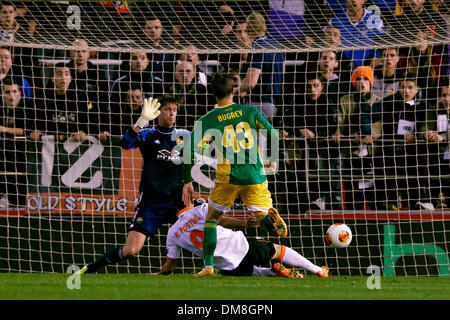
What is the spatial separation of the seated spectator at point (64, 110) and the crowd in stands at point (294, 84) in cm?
1

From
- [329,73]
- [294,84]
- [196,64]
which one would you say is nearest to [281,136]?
[294,84]

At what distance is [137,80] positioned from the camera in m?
10.3

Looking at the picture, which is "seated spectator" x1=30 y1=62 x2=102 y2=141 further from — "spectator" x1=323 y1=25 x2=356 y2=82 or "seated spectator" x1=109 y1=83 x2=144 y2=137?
"spectator" x1=323 y1=25 x2=356 y2=82

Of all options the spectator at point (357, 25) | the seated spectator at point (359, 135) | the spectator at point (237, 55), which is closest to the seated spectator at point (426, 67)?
the seated spectator at point (359, 135)

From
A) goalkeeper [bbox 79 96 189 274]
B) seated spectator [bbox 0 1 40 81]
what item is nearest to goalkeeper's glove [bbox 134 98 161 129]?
goalkeeper [bbox 79 96 189 274]

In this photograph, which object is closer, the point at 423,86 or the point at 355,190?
the point at 355,190

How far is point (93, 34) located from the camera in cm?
942

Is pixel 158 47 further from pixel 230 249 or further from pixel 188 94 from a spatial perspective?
pixel 230 249

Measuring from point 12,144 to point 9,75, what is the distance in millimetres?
1049

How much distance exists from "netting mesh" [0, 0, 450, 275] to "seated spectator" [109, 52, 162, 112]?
0.45 feet

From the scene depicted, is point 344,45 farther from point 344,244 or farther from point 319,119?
point 344,244

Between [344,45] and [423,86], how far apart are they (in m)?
1.36
